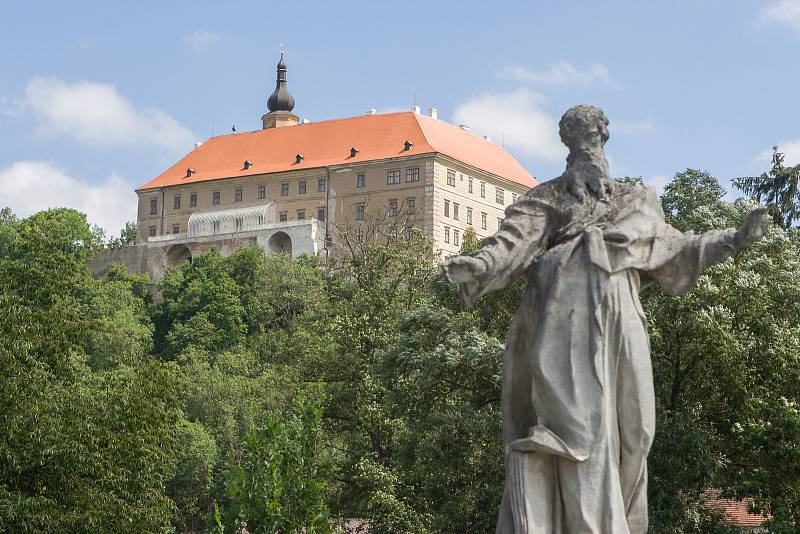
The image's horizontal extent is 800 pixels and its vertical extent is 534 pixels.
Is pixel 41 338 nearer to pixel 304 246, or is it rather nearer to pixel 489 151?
pixel 304 246

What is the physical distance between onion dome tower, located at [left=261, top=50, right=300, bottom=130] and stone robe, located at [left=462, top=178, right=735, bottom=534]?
447 ft

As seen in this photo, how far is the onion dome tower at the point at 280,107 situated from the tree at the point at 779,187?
102 m

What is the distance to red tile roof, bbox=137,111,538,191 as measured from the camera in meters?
121

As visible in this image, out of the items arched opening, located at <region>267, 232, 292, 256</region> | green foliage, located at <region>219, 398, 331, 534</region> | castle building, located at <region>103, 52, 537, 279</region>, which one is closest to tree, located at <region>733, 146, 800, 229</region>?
green foliage, located at <region>219, 398, 331, 534</region>

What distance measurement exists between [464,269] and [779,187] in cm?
3771

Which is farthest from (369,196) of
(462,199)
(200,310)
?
(200,310)

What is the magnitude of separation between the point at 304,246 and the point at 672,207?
86.8 m

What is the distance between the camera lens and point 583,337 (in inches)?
257

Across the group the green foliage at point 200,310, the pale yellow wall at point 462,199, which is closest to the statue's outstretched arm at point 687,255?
the green foliage at point 200,310

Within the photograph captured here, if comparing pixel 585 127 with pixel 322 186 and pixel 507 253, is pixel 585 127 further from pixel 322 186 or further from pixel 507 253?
pixel 322 186

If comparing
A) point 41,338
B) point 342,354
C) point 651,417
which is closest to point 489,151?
point 342,354

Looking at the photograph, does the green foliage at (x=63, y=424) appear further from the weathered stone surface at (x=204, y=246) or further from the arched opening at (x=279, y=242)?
the arched opening at (x=279, y=242)

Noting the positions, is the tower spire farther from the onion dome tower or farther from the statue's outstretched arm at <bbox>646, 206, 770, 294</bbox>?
the statue's outstretched arm at <bbox>646, 206, 770, 294</bbox>

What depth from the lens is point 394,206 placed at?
115 meters
